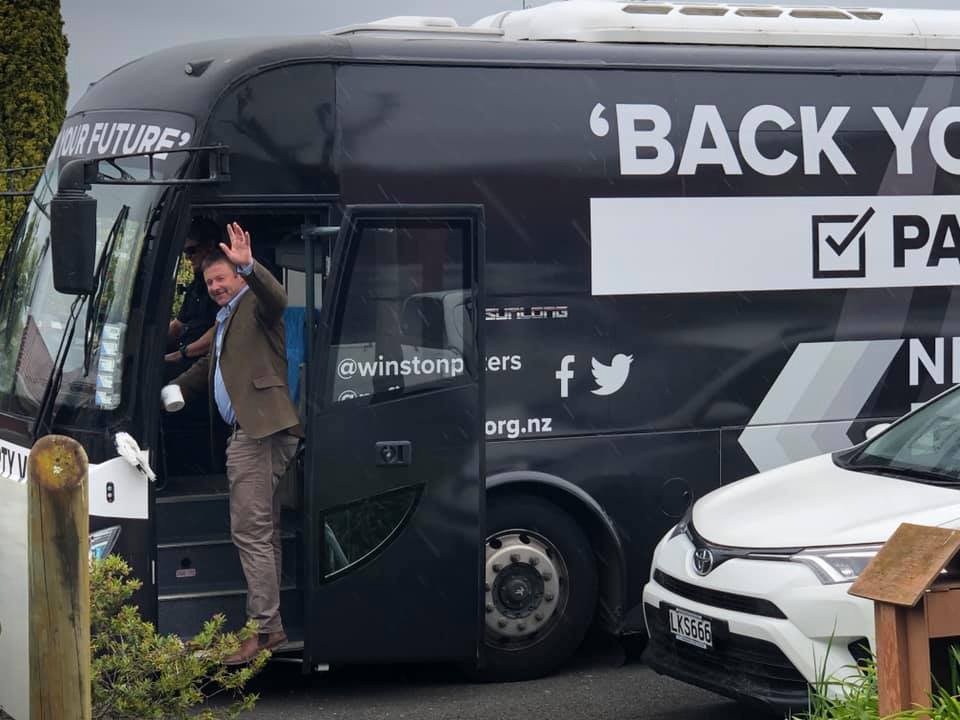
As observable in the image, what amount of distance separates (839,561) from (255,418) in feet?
9.10

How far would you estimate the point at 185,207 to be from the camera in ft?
23.7

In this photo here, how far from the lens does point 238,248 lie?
7.25m

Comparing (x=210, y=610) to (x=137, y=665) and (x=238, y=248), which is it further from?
(x=137, y=665)

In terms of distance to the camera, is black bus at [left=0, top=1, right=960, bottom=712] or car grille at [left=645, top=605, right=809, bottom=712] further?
black bus at [left=0, top=1, right=960, bottom=712]

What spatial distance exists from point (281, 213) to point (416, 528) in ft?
5.20

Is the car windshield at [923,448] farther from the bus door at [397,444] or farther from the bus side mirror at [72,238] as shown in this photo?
the bus side mirror at [72,238]

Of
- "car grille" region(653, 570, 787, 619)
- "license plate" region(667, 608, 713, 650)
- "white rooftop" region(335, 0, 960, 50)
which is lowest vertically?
"license plate" region(667, 608, 713, 650)

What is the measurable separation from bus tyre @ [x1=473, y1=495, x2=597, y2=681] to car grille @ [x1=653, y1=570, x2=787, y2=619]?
3.26 feet

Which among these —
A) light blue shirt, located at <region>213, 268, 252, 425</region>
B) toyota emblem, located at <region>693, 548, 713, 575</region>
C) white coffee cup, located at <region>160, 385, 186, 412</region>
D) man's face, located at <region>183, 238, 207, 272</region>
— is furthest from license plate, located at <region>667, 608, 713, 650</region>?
man's face, located at <region>183, 238, 207, 272</region>

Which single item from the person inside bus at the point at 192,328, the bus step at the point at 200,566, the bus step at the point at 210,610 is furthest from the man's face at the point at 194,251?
the bus step at the point at 210,610

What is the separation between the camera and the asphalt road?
748cm

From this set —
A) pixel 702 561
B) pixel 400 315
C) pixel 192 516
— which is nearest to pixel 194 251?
pixel 400 315

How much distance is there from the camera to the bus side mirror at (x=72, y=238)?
6711 mm

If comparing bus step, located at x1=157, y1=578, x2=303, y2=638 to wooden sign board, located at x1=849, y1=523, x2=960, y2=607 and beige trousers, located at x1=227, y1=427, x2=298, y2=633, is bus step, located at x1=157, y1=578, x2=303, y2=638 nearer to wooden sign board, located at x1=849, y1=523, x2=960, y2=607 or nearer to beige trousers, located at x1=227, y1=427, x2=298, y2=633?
beige trousers, located at x1=227, y1=427, x2=298, y2=633
